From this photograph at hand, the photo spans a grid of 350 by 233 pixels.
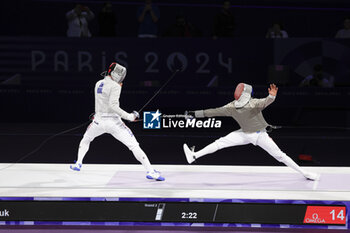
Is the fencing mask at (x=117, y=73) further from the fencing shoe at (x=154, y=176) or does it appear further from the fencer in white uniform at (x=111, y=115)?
the fencing shoe at (x=154, y=176)

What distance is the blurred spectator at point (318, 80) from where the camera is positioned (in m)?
7.40

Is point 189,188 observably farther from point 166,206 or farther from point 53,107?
point 53,107

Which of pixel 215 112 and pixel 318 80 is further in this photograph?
pixel 318 80

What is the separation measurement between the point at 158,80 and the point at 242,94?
185 inches

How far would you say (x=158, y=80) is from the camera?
8.20m

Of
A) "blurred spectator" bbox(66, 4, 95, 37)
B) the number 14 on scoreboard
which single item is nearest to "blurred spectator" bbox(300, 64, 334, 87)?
"blurred spectator" bbox(66, 4, 95, 37)

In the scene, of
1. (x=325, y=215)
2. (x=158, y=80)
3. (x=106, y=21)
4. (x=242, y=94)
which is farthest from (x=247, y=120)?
(x=106, y=21)

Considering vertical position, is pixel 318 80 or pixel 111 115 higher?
pixel 111 115

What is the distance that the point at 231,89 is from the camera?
7.15m

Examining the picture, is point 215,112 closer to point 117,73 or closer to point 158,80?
point 117,73

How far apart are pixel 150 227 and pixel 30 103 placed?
511cm

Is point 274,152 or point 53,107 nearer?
point 274,152

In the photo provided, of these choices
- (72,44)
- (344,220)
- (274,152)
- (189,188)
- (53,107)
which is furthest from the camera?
(72,44)

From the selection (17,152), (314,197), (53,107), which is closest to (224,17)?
(53,107)
